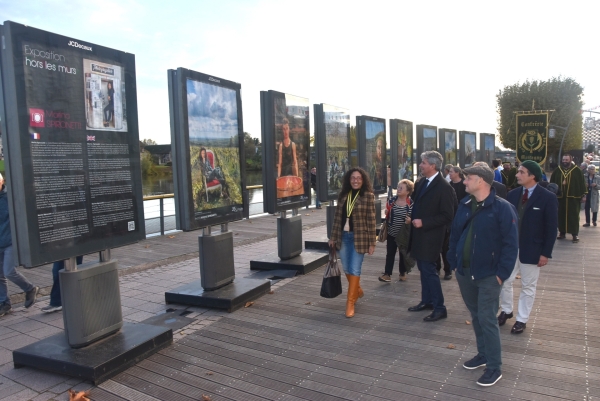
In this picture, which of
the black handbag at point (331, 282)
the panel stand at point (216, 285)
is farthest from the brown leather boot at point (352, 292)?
the panel stand at point (216, 285)

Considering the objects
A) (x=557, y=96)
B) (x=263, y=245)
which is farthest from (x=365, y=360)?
(x=557, y=96)

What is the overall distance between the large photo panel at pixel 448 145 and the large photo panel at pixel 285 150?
902cm

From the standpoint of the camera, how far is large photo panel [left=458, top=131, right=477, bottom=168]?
61.8ft

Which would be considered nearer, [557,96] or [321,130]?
[321,130]

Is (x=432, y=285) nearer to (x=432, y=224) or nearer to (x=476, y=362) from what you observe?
(x=432, y=224)

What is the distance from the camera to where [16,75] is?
3.83 meters

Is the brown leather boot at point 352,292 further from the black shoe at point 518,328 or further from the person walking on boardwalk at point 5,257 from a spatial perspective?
the person walking on boardwalk at point 5,257

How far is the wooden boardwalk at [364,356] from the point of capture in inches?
152

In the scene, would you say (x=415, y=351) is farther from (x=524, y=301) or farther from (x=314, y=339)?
(x=524, y=301)

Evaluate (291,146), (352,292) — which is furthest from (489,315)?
(291,146)

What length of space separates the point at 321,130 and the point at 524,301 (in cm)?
534

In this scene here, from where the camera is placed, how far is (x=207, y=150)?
6.26 metres

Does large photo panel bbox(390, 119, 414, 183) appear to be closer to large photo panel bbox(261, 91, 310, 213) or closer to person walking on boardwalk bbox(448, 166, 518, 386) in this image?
large photo panel bbox(261, 91, 310, 213)

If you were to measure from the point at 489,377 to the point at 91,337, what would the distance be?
3460 mm
